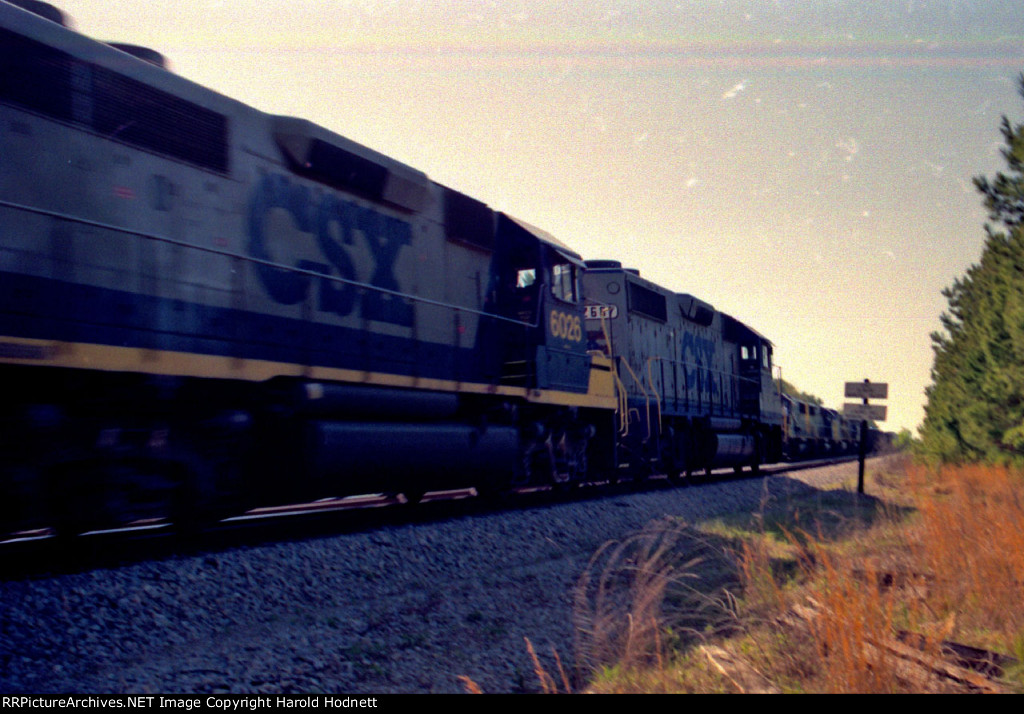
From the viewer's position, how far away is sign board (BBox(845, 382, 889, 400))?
14.7m

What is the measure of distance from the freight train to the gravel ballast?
0.98 metres

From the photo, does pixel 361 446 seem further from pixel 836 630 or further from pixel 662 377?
pixel 662 377

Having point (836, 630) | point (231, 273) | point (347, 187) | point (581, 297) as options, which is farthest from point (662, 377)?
point (836, 630)

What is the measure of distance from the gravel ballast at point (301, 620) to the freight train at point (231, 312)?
976mm

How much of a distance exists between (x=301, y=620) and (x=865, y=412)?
13606 mm

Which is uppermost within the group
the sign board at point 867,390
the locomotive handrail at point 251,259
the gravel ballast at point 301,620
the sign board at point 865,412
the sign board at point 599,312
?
the sign board at point 599,312

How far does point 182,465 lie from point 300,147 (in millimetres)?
3394

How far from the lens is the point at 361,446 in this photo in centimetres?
692

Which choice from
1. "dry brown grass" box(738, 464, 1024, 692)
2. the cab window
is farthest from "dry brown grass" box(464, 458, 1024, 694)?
the cab window

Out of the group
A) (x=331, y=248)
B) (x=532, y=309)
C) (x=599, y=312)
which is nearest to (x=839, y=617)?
(x=331, y=248)

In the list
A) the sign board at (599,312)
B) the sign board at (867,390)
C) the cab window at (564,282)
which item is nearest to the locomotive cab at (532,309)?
the cab window at (564,282)

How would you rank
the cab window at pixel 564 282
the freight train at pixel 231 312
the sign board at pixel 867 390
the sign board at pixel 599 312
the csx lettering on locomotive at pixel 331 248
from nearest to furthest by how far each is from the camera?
the freight train at pixel 231 312 → the csx lettering on locomotive at pixel 331 248 → the cab window at pixel 564 282 → the sign board at pixel 599 312 → the sign board at pixel 867 390

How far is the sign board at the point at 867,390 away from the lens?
48.3 ft

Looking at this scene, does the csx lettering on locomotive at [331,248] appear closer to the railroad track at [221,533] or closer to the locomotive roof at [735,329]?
the railroad track at [221,533]
